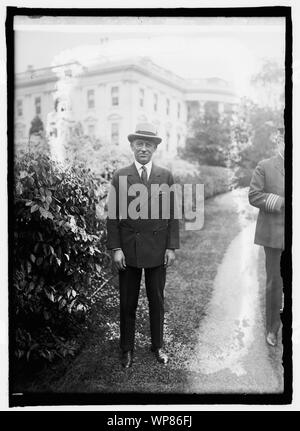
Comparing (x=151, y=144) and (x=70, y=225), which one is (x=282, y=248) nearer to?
(x=151, y=144)

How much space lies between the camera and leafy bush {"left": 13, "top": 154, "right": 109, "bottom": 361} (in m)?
3.72

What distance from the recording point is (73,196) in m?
3.83

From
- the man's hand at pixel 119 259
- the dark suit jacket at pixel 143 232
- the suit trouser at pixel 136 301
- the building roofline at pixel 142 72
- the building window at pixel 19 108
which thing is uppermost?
the building roofline at pixel 142 72

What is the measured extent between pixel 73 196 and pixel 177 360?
155 cm

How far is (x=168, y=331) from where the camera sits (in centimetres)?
400

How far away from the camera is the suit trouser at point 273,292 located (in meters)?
4.00

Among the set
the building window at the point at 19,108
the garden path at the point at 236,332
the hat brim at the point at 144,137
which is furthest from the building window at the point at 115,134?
the garden path at the point at 236,332

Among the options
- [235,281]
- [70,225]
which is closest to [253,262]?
[235,281]

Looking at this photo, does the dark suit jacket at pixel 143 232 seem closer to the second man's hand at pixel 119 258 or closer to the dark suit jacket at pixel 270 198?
the second man's hand at pixel 119 258

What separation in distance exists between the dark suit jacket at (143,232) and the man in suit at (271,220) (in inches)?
27.2

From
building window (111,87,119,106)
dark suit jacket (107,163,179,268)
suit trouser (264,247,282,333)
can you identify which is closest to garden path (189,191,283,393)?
suit trouser (264,247,282,333)

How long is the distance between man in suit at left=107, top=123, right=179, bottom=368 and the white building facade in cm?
15

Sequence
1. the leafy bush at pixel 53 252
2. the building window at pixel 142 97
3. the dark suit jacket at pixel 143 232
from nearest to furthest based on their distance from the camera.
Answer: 1. the leafy bush at pixel 53 252
2. the dark suit jacket at pixel 143 232
3. the building window at pixel 142 97
